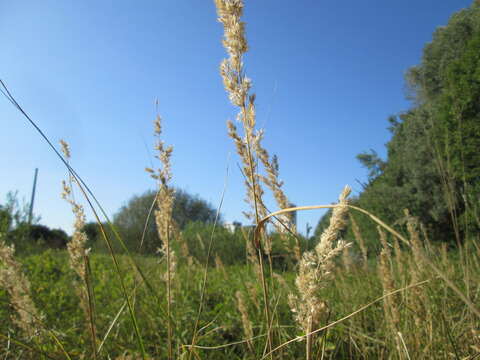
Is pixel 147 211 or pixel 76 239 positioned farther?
pixel 147 211

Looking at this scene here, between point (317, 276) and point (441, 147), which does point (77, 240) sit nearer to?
point (317, 276)

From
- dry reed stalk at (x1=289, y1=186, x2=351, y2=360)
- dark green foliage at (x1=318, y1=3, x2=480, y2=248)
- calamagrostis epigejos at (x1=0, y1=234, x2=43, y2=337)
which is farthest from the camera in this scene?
dark green foliage at (x1=318, y1=3, x2=480, y2=248)

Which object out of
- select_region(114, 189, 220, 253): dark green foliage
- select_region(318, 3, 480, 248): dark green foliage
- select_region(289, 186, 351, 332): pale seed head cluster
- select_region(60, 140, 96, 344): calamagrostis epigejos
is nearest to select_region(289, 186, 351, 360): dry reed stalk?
select_region(289, 186, 351, 332): pale seed head cluster

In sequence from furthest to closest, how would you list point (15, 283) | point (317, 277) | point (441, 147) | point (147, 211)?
point (147, 211)
point (441, 147)
point (15, 283)
point (317, 277)

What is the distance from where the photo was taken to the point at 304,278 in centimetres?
83

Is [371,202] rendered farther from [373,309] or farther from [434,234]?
[373,309]

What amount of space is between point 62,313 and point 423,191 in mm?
12959

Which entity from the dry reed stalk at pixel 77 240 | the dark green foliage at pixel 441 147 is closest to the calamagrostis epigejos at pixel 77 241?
the dry reed stalk at pixel 77 240

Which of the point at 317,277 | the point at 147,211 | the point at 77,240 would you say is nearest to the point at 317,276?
the point at 317,277

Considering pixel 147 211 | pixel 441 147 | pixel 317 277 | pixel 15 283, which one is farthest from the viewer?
pixel 147 211

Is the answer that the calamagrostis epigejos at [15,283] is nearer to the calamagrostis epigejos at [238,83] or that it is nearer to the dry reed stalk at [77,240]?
the dry reed stalk at [77,240]

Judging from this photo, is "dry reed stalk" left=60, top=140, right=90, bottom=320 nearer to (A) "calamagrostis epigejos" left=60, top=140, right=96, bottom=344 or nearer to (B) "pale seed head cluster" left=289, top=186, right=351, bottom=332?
(A) "calamagrostis epigejos" left=60, top=140, right=96, bottom=344

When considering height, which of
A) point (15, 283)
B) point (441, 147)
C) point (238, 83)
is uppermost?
point (441, 147)

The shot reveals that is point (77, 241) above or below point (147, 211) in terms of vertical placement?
below
